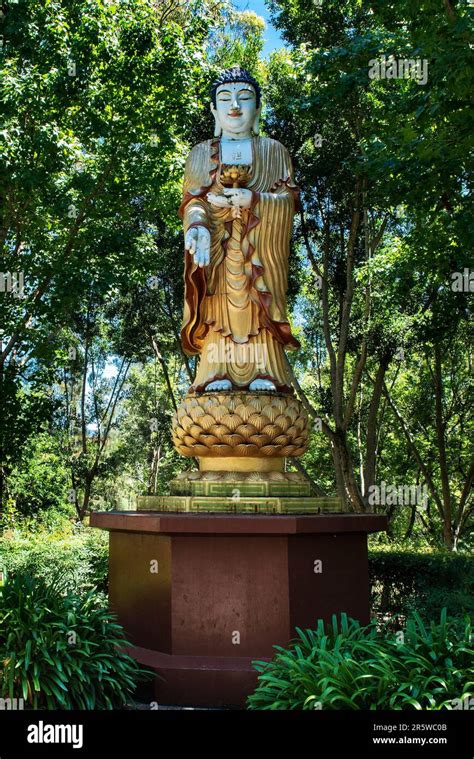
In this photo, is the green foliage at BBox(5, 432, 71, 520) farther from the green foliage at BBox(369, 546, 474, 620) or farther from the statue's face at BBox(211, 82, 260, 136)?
the statue's face at BBox(211, 82, 260, 136)

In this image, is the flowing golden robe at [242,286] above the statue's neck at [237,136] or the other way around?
the other way around

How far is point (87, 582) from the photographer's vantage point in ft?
28.4

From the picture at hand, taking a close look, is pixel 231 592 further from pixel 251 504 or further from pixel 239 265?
pixel 239 265

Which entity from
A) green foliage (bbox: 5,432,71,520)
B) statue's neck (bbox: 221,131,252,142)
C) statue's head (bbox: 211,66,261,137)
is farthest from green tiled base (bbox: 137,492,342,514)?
green foliage (bbox: 5,432,71,520)

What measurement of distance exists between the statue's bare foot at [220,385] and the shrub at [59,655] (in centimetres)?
258

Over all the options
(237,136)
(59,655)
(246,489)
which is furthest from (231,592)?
(237,136)

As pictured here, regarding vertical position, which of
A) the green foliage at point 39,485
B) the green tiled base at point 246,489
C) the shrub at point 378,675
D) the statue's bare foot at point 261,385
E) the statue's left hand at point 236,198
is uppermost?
the statue's left hand at point 236,198

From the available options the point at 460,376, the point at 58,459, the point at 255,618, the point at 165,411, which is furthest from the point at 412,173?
the point at 165,411

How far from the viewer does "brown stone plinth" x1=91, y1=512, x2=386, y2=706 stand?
5.37 metres

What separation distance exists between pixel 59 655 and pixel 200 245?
4042 millimetres

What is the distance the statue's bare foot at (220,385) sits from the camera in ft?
23.1

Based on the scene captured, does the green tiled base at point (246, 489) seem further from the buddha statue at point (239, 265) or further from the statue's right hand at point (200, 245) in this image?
the statue's right hand at point (200, 245)

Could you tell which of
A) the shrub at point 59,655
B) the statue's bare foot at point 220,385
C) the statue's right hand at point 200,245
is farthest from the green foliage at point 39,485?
the shrub at point 59,655

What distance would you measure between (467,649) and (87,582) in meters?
5.70
